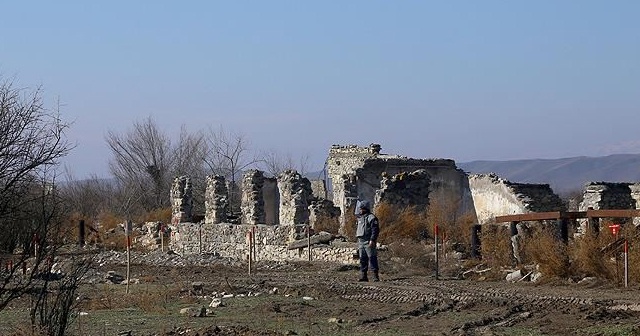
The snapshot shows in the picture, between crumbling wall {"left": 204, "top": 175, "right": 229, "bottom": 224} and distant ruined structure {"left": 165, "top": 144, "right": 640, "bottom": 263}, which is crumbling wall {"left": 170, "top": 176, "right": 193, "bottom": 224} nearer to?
distant ruined structure {"left": 165, "top": 144, "right": 640, "bottom": 263}

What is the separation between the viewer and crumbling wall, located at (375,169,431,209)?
121ft

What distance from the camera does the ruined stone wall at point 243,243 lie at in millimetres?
32844

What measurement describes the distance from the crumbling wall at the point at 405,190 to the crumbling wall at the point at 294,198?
2.32 m

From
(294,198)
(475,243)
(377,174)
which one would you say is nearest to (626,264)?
(475,243)

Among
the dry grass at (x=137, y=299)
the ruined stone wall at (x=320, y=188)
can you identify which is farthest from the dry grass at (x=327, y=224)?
the ruined stone wall at (x=320, y=188)

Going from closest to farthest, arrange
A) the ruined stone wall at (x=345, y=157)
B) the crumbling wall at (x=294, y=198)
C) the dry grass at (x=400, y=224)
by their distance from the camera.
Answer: the dry grass at (x=400, y=224) → the crumbling wall at (x=294, y=198) → the ruined stone wall at (x=345, y=157)

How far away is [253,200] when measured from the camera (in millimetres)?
40219

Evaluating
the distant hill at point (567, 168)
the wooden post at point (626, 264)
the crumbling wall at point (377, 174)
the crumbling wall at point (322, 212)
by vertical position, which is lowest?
the wooden post at point (626, 264)

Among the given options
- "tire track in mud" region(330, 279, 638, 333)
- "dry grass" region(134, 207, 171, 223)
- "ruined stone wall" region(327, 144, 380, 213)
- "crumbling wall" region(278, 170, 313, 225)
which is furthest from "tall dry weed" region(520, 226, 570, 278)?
"dry grass" region(134, 207, 171, 223)

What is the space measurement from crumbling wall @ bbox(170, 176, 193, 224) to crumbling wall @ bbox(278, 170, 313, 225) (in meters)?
6.91

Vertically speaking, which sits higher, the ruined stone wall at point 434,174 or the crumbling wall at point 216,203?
the ruined stone wall at point 434,174

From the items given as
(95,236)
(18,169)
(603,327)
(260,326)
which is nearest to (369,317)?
(260,326)

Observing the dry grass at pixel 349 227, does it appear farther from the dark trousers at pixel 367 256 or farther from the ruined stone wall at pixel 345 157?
the ruined stone wall at pixel 345 157

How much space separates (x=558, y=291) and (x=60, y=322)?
9387mm
